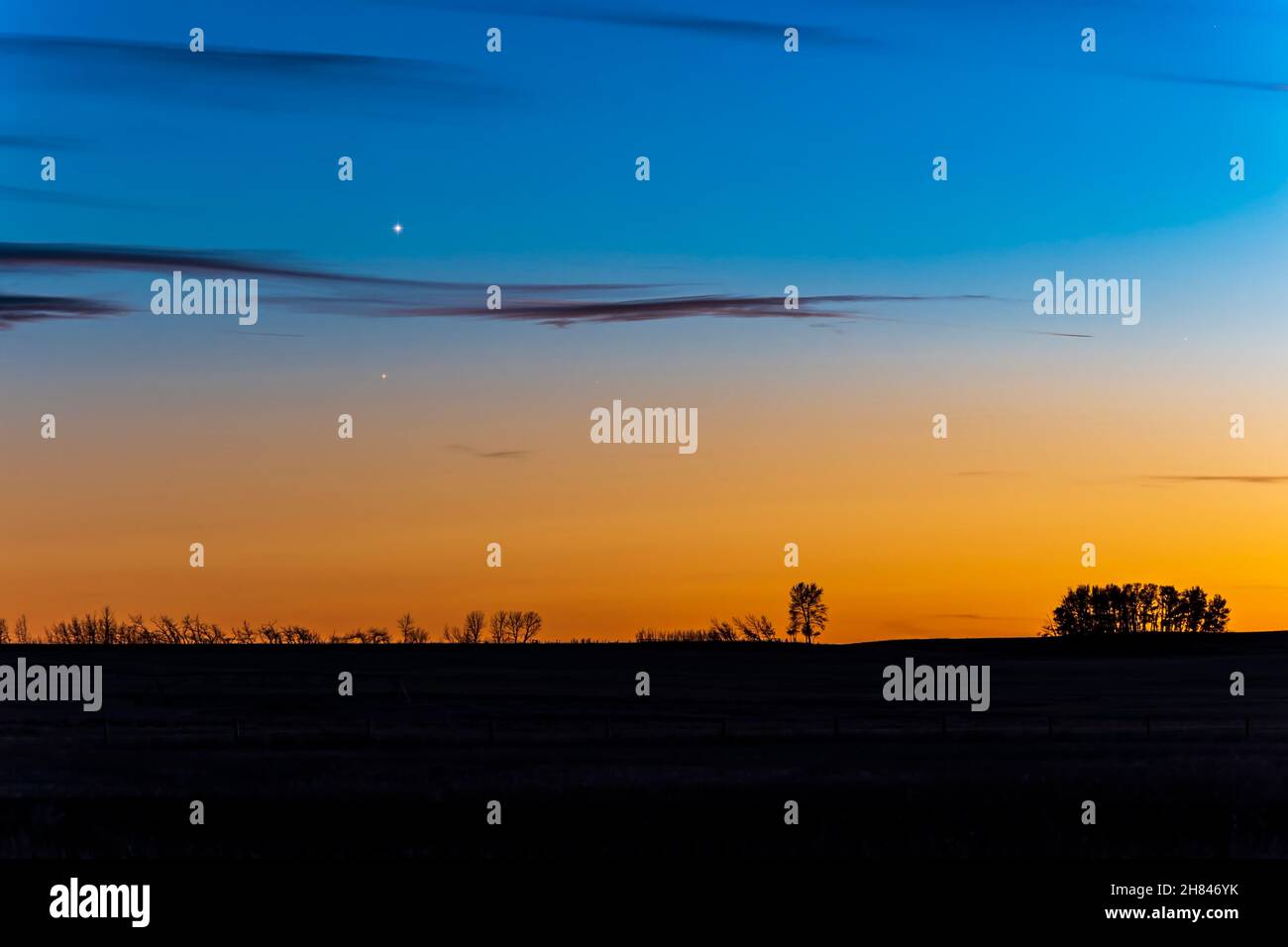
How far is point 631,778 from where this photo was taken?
37562 millimetres

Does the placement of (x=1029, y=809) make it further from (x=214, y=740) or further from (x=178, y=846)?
(x=214, y=740)

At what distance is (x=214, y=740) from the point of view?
54.6 m

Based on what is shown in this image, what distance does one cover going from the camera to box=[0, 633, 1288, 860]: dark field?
2789 centimetres

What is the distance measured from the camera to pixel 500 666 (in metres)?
161

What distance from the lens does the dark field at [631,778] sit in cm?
2789
